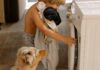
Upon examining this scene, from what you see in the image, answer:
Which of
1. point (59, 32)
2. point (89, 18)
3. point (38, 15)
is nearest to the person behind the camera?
point (89, 18)

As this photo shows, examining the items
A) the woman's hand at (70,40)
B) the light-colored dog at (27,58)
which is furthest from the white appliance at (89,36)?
the light-colored dog at (27,58)

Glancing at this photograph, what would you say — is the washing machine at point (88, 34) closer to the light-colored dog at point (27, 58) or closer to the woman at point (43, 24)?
the woman at point (43, 24)

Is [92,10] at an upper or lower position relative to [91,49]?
upper

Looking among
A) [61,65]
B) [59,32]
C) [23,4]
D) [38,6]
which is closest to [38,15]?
[38,6]

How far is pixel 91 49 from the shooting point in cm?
142

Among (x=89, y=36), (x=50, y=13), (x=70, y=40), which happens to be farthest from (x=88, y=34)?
(x=50, y=13)

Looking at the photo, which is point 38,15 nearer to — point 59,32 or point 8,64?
point 59,32

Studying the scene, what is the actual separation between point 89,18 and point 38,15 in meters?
0.38

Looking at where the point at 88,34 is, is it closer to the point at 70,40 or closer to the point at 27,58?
the point at 70,40

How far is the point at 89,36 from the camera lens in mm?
1388

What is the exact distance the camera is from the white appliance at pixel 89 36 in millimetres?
1353

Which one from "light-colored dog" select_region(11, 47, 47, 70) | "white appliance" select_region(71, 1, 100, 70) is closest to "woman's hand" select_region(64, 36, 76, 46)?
"white appliance" select_region(71, 1, 100, 70)

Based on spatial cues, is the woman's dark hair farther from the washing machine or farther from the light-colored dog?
the light-colored dog

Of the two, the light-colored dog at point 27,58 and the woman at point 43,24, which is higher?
the woman at point 43,24
